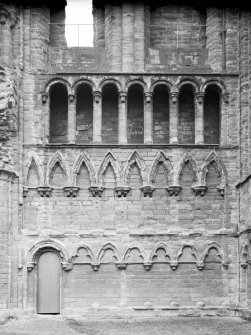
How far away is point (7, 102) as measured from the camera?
21719 mm

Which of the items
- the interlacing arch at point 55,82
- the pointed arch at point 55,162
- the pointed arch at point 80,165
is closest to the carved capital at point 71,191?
the pointed arch at point 80,165

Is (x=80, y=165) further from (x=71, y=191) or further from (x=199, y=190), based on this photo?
(x=199, y=190)

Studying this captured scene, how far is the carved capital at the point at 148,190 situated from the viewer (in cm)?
2216

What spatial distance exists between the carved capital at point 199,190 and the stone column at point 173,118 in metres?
1.63

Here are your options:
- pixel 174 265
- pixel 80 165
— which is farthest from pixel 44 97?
pixel 174 265

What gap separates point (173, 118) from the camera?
22.6 metres

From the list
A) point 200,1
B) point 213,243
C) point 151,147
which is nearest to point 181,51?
point 200,1

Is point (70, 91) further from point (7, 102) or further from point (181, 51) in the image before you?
point (181, 51)

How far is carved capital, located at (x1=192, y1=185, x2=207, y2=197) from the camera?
22219mm

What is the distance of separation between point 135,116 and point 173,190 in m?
2.87

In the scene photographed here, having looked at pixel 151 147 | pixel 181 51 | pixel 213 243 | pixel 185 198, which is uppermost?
pixel 181 51

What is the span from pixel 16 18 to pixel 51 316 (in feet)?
32.0

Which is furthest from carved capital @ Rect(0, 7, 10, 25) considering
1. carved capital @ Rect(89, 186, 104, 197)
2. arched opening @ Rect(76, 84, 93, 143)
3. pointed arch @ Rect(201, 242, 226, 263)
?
pointed arch @ Rect(201, 242, 226, 263)

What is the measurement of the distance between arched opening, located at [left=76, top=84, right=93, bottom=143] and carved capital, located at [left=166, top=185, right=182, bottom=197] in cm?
312
